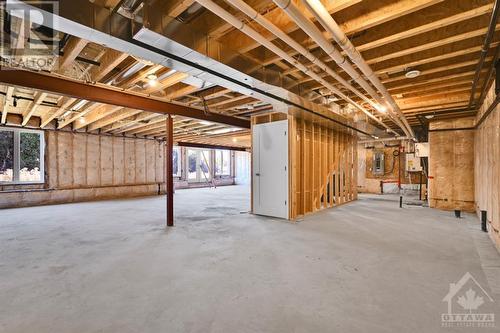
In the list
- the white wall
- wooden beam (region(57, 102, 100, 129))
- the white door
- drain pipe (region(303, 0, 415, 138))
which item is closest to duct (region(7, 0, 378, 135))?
drain pipe (region(303, 0, 415, 138))

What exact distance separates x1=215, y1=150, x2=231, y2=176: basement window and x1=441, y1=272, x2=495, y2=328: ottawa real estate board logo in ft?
42.6

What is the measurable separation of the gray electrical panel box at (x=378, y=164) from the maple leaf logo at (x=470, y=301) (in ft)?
27.6

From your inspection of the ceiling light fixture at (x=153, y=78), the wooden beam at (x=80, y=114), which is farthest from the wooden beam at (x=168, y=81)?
the wooden beam at (x=80, y=114)

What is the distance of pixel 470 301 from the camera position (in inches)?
74.8

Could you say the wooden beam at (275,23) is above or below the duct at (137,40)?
above

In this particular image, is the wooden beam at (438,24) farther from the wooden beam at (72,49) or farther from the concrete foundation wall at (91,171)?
the concrete foundation wall at (91,171)

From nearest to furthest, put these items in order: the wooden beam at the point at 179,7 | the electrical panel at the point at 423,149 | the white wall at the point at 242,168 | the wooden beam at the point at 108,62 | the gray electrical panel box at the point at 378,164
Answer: the wooden beam at the point at 179,7 → the wooden beam at the point at 108,62 → the electrical panel at the point at 423,149 → the gray electrical panel box at the point at 378,164 → the white wall at the point at 242,168

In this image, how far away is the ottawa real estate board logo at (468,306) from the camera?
1656 mm

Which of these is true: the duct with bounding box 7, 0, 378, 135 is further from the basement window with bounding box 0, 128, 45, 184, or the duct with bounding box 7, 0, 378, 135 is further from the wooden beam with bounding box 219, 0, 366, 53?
the basement window with bounding box 0, 128, 45, 184

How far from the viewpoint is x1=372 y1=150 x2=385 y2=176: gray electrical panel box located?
9639mm

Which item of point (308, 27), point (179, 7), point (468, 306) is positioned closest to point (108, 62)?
point (179, 7)

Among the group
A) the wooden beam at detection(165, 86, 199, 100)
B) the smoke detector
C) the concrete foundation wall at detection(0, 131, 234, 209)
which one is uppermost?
the wooden beam at detection(165, 86, 199, 100)


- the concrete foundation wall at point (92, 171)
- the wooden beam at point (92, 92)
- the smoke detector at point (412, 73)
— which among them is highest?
the smoke detector at point (412, 73)

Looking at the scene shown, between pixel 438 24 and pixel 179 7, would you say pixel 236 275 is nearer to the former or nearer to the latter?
pixel 179 7
